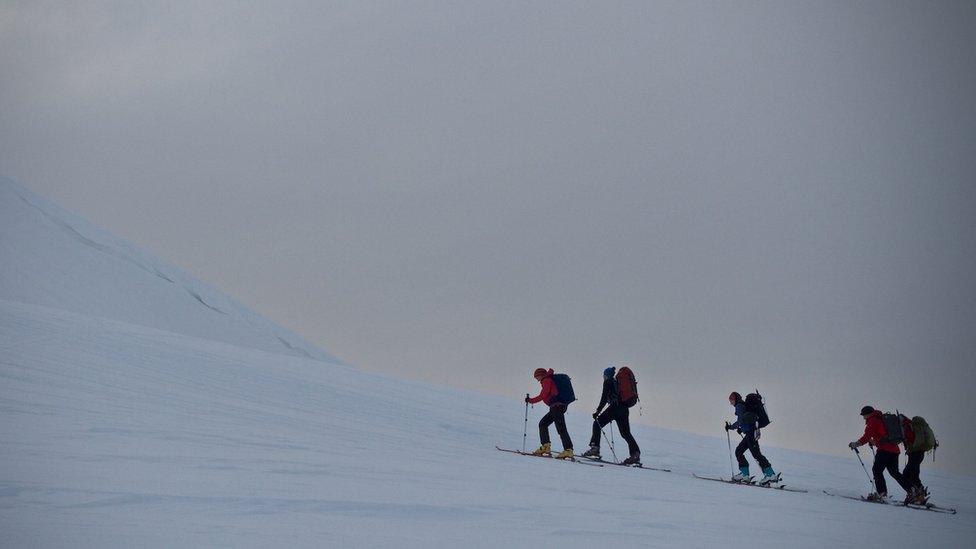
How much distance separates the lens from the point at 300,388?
1522 centimetres

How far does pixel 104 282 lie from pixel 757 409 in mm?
36713

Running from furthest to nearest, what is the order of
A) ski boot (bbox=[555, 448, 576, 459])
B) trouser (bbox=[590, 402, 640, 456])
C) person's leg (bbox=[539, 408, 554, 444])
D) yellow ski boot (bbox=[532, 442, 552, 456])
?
1. trouser (bbox=[590, 402, 640, 456])
2. person's leg (bbox=[539, 408, 554, 444])
3. yellow ski boot (bbox=[532, 442, 552, 456])
4. ski boot (bbox=[555, 448, 576, 459])

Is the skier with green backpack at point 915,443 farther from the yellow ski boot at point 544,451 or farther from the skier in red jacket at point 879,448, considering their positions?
the yellow ski boot at point 544,451

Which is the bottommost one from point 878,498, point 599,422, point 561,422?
point 878,498

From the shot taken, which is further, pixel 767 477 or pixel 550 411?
pixel 767 477

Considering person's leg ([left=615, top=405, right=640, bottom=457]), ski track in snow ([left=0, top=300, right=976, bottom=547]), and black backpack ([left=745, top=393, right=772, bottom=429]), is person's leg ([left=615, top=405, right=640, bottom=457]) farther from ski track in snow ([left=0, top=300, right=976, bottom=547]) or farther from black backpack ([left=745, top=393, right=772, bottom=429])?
black backpack ([left=745, top=393, right=772, bottom=429])

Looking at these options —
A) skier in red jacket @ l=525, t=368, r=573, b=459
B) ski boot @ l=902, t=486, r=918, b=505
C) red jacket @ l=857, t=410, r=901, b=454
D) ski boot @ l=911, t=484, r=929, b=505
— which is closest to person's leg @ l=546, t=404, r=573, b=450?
skier in red jacket @ l=525, t=368, r=573, b=459

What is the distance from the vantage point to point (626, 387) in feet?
41.5

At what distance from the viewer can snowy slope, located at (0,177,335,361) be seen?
37062 mm

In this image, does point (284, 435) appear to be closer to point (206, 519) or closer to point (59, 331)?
point (206, 519)

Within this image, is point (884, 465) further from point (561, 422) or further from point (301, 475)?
point (301, 475)

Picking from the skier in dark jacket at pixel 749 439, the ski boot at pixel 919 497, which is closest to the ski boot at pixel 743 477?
the skier in dark jacket at pixel 749 439

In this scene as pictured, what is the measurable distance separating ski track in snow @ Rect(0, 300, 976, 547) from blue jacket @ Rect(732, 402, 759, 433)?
3.98ft

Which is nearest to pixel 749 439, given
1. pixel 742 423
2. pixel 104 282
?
pixel 742 423
